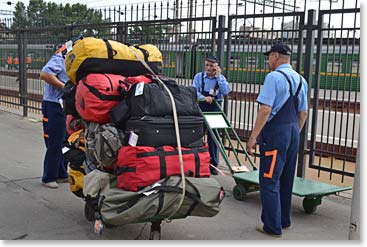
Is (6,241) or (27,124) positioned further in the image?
(27,124)

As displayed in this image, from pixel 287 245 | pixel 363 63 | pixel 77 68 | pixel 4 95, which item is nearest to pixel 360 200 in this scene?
pixel 363 63

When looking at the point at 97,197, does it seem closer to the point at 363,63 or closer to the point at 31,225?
the point at 31,225

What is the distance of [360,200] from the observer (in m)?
3.05

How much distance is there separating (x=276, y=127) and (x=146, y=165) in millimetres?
1404

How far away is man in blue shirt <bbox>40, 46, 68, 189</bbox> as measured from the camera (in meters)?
5.68

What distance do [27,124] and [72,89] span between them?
7.58 meters

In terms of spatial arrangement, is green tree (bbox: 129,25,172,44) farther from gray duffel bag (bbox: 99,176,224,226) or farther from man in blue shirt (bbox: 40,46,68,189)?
gray duffel bag (bbox: 99,176,224,226)

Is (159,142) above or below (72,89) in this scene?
below

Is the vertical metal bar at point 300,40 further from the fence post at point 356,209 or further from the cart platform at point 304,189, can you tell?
the fence post at point 356,209

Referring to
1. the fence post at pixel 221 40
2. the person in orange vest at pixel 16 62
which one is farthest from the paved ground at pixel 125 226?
the person in orange vest at pixel 16 62

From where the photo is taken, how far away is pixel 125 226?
4.68 meters

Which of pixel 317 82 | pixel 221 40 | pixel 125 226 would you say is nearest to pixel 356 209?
pixel 125 226

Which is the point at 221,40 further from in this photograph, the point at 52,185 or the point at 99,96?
the point at 99,96

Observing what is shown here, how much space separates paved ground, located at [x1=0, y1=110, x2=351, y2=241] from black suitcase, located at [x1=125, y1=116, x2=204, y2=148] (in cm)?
106
